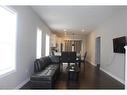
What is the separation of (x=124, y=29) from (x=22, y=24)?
3.52 m

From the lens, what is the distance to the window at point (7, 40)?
156 inches

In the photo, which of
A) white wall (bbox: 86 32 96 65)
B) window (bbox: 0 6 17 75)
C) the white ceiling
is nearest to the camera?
window (bbox: 0 6 17 75)

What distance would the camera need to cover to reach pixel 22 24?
5.09 m

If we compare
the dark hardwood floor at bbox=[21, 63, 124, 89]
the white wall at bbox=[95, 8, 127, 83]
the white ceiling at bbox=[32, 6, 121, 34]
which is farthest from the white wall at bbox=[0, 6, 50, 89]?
the white wall at bbox=[95, 8, 127, 83]

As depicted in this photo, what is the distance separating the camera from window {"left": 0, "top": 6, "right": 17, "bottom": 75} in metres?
3.97

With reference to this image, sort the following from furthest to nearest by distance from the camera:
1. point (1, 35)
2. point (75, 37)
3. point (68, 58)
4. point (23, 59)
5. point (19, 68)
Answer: point (75, 37) < point (68, 58) < point (23, 59) < point (19, 68) < point (1, 35)

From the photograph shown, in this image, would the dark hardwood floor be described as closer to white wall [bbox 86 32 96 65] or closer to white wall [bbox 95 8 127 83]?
white wall [bbox 95 8 127 83]

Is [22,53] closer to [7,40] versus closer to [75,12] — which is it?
[7,40]

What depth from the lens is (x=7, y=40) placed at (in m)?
4.27

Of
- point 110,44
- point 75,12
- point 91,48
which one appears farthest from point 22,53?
point 91,48
